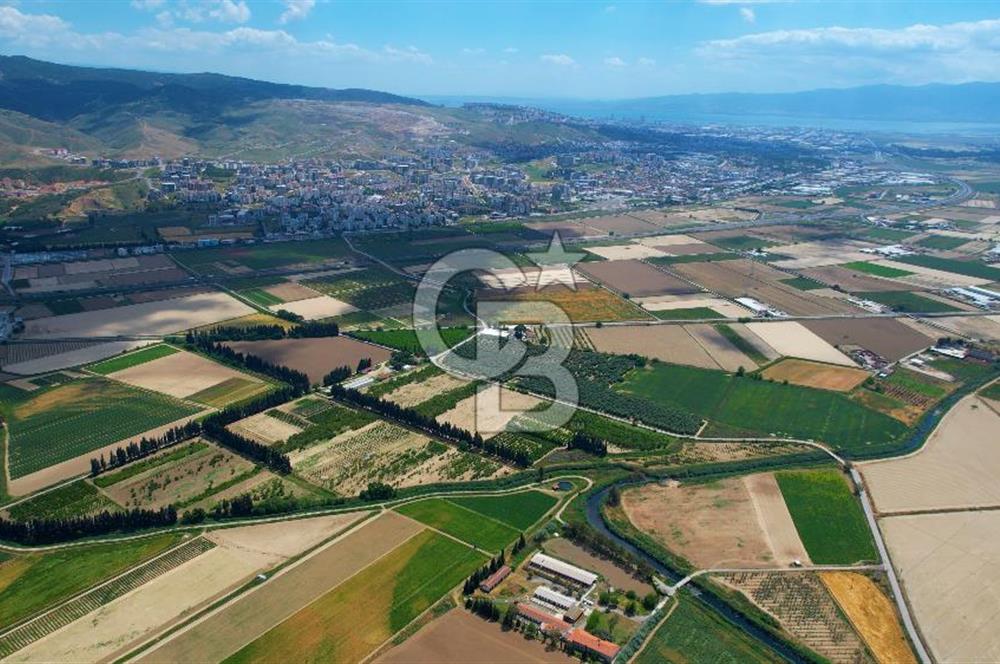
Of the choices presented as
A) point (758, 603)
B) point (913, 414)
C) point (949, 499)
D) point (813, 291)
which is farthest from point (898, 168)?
point (758, 603)

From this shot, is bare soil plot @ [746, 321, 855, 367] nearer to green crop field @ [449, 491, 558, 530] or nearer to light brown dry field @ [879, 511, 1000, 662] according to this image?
light brown dry field @ [879, 511, 1000, 662]

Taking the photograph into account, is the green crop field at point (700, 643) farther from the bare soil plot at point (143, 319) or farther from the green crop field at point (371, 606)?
the bare soil plot at point (143, 319)

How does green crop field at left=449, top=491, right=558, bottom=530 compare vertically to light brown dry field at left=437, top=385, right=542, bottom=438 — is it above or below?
below

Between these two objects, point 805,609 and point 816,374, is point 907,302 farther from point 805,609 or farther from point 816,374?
point 805,609

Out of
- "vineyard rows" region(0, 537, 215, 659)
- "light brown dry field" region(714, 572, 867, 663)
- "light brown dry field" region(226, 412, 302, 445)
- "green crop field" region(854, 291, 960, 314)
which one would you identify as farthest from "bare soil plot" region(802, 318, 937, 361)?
"vineyard rows" region(0, 537, 215, 659)

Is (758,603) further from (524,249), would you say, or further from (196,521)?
(524,249)

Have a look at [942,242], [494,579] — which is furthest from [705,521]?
[942,242]
